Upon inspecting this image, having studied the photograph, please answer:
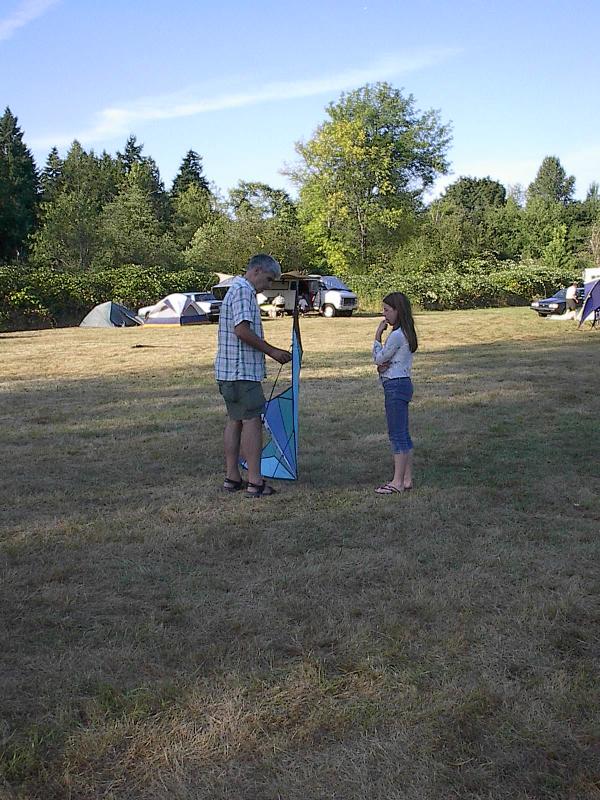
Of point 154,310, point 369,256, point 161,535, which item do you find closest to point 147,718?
point 161,535

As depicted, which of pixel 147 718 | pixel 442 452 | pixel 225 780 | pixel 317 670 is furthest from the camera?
pixel 442 452

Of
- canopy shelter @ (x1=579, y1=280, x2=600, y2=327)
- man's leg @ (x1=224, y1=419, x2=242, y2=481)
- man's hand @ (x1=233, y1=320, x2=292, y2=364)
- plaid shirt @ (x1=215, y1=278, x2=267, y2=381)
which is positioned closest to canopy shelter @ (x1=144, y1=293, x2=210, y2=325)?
canopy shelter @ (x1=579, y1=280, x2=600, y2=327)

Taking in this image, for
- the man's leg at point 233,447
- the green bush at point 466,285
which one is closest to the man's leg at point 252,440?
the man's leg at point 233,447

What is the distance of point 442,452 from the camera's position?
6.84 meters

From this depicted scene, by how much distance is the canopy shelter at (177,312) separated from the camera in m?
27.1

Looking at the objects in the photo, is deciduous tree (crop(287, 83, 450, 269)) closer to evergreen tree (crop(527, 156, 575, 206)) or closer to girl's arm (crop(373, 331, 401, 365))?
girl's arm (crop(373, 331, 401, 365))

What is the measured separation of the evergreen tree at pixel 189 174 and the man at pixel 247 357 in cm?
7045

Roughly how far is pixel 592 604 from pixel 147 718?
2.01 metres

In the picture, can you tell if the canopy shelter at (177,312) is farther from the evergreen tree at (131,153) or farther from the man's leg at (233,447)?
the evergreen tree at (131,153)

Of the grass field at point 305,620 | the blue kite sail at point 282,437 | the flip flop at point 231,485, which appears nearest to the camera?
the grass field at point 305,620

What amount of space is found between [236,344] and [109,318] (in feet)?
73.2

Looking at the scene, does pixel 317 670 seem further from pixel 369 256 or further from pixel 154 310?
pixel 369 256

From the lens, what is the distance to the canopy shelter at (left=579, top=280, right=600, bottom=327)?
21.4m

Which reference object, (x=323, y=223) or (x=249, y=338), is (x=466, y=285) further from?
(x=249, y=338)
